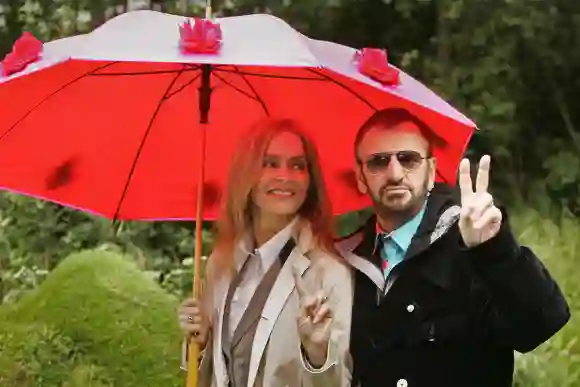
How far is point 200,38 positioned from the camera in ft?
8.24

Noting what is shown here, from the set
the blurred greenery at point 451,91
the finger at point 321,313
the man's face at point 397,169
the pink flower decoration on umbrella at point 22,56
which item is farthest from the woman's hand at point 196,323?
the blurred greenery at point 451,91

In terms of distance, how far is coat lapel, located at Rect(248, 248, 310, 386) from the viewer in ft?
9.01

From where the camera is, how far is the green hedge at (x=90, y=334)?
4738 millimetres

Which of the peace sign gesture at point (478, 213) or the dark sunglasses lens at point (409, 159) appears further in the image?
the dark sunglasses lens at point (409, 159)

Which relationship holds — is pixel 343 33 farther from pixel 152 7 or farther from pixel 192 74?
pixel 192 74

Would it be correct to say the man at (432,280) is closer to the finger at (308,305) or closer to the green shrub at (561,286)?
the finger at (308,305)

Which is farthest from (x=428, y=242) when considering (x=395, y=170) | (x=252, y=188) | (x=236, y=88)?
(x=236, y=88)

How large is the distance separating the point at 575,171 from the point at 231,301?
4.47 meters

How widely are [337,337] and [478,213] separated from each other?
57 centimetres

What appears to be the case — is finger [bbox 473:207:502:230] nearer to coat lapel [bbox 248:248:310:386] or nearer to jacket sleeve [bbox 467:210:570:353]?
jacket sleeve [bbox 467:210:570:353]

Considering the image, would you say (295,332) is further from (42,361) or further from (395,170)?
(42,361)

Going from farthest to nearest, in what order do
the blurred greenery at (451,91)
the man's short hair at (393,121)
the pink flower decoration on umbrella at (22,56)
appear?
the blurred greenery at (451,91), the man's short hair at (393,121), the pink flower decoration on umbrella at (22,56)

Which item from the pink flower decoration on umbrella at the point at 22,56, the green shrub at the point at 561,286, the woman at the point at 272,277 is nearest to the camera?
the pink flower decoration on umbrella at the point at 22,56

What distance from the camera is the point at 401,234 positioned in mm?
2760
